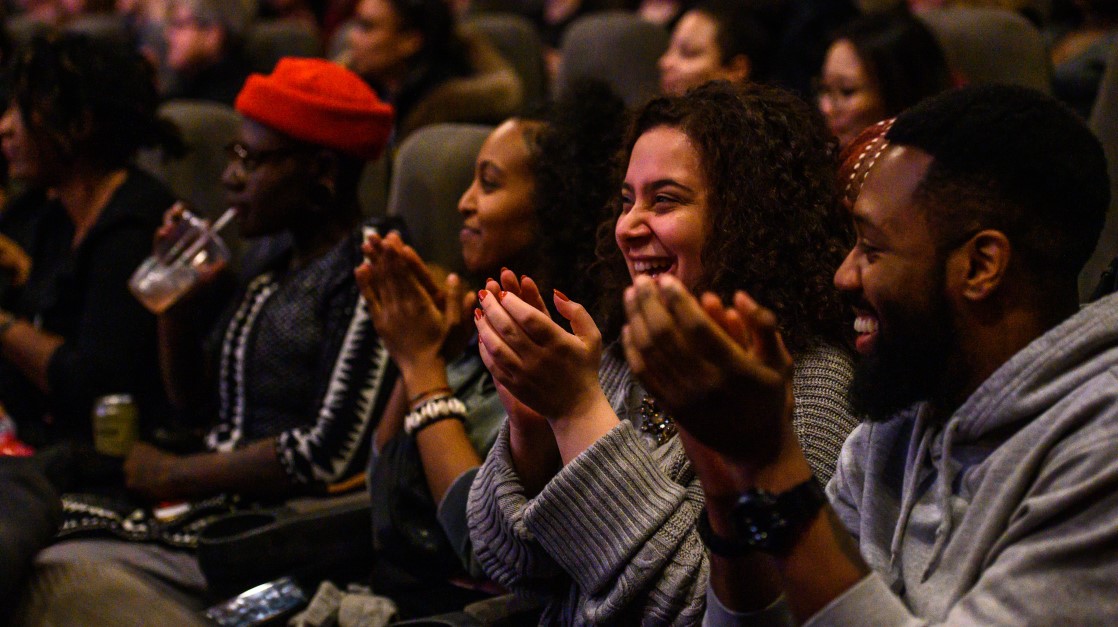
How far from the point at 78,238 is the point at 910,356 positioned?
2117 mm

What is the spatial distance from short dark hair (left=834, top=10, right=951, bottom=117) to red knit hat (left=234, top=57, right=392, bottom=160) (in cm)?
107

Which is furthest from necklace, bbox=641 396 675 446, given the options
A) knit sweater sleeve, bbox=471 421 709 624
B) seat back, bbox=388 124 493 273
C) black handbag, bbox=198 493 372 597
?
seat back, bbox=388 124 493 273

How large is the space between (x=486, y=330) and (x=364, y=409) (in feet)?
2.84

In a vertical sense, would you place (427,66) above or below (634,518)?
below

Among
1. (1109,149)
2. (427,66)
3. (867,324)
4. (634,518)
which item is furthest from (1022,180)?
(427,66)

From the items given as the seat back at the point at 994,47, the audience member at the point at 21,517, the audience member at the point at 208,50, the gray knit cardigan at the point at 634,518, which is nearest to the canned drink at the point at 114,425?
the gray knit cardigan at the point at 634,518

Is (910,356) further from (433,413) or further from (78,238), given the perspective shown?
(78,238)

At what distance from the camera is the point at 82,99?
8.79ft

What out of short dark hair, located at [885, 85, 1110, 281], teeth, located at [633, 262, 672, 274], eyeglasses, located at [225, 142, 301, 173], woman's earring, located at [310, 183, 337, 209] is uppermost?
short dark hair, located at [885, 85, 1110, 281]

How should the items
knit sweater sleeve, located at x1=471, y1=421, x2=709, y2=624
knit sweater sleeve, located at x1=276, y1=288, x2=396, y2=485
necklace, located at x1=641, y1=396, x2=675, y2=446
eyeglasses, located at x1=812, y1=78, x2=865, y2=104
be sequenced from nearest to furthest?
knit sweater sleeve, located at x1=471, y1=421, x2=709, y2=624 < necklace, located at x1=641, y1=396, x2=675, y2=446 < knit sweater sleeve, located at x1=276, y1=288, x2=396, y2=485 < eyeglasses, located at x1=812, y1=78, x2=865, y2=104

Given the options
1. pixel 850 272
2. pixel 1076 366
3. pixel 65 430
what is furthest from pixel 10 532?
pixel 65 430

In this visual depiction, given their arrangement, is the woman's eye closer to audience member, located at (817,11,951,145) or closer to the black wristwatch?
the black wristwatch

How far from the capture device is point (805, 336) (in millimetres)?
1392

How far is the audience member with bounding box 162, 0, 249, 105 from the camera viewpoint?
14.0 ft
